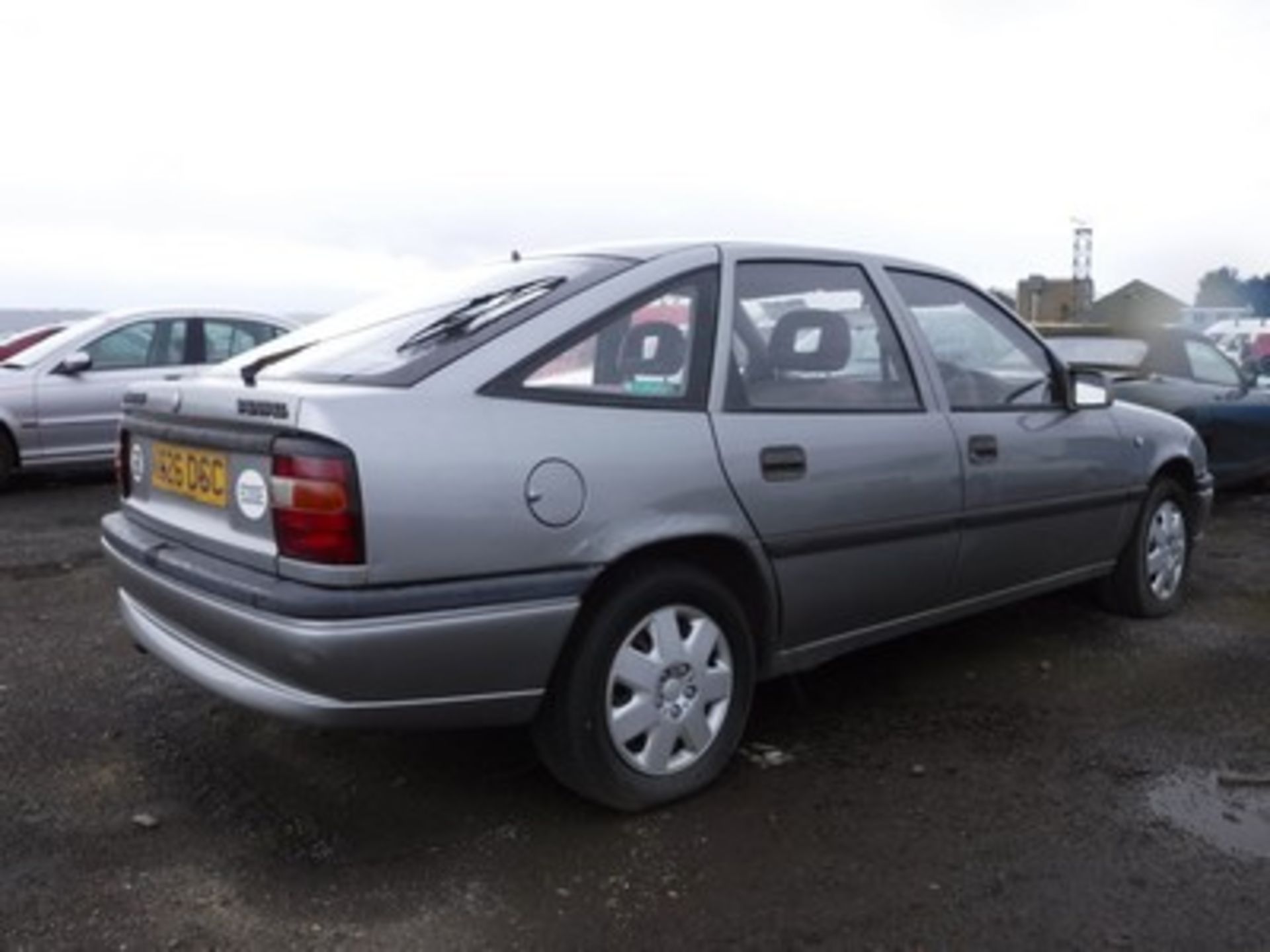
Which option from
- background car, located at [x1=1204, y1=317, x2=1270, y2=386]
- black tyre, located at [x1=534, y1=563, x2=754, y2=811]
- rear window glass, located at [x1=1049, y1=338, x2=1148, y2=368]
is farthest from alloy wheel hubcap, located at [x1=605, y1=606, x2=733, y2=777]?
background car, located at [x1=1204, y1=317, x2=1270, y2=386]

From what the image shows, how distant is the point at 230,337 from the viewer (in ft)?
30.8

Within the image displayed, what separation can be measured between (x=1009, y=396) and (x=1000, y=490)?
411 millimetres

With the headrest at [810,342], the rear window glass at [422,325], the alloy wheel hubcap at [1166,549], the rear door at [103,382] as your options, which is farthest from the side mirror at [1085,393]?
the rear door at [103,382]

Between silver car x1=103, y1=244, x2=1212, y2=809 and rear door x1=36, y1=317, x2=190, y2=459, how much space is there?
5.64 metres

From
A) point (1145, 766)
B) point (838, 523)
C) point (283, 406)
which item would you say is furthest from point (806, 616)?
point (283, 406)

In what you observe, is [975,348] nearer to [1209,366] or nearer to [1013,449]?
[1013,449]

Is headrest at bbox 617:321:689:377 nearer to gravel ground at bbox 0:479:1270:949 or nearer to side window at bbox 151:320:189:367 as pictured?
gravel ground at bbox 0:479:1270:949

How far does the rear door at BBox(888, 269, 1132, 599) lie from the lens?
399cm

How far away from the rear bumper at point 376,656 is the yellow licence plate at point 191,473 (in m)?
0.17

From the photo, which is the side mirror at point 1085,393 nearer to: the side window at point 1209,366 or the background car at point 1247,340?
the side window at point 1209,366

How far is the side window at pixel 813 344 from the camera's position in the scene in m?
3.44

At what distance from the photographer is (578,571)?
2.88 meters

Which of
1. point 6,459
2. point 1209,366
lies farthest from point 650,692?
point 6,459

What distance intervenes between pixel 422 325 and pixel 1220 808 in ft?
8.66
